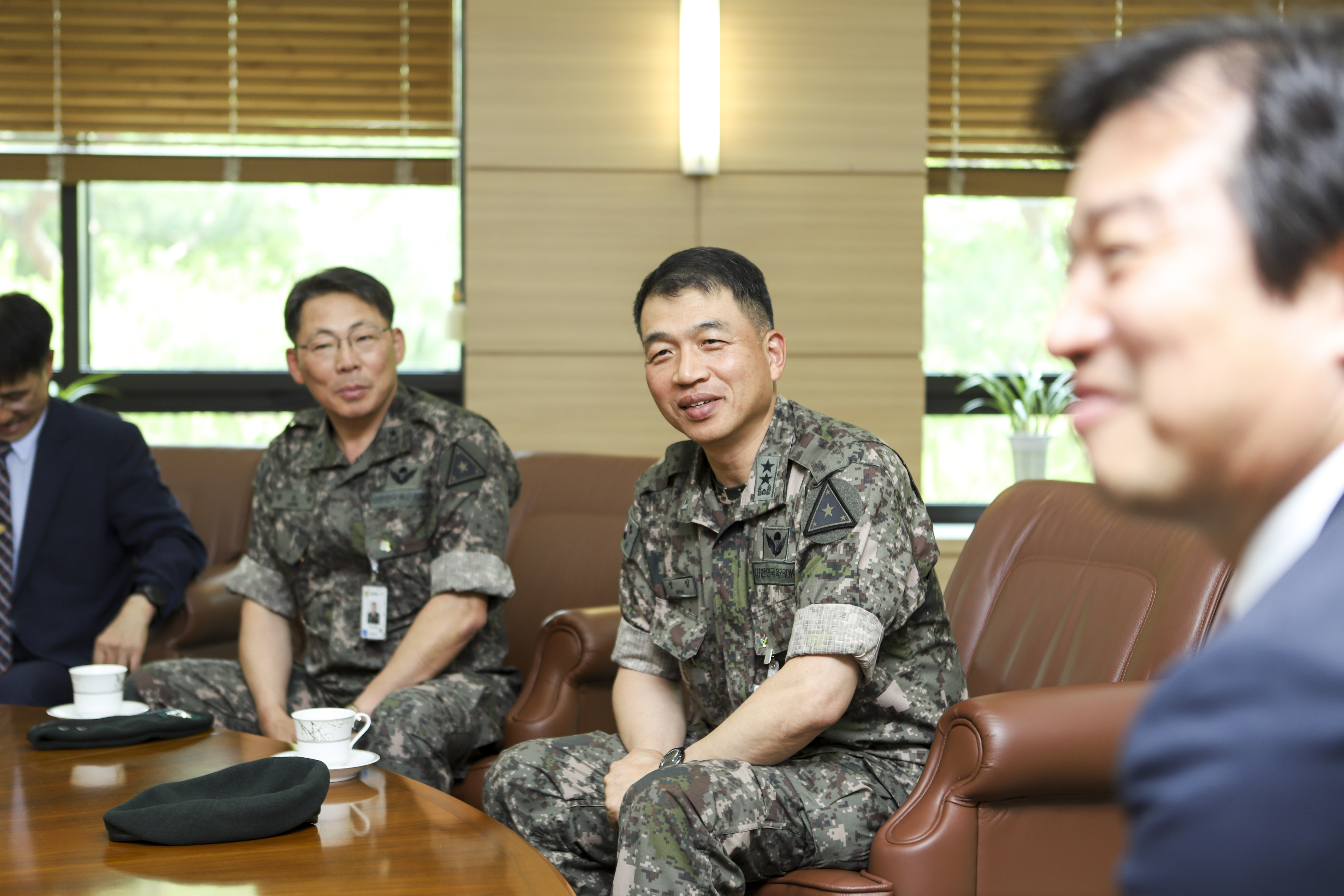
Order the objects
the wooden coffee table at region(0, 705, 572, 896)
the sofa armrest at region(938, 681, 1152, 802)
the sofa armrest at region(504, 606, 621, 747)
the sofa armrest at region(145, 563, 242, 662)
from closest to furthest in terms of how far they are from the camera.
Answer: the wooden coffee table at region(0, 705, 572, 896) < the sofa armrest at region(938, 681, 1152, 802) < the sofa armrest at region(504, 606, 621, 747) < the sofa armrest at region(145, 563, 242, 662)

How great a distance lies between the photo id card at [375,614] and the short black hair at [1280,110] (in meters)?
1.98

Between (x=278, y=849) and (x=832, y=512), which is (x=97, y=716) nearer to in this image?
(x=278, y=849)

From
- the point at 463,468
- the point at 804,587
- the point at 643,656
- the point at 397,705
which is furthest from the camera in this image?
the point at 463,468

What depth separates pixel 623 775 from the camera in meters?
1.64

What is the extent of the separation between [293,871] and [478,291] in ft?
8.00

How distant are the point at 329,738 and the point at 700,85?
2.43 meters

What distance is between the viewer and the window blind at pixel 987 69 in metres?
3.78

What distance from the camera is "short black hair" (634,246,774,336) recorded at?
1.73 metres

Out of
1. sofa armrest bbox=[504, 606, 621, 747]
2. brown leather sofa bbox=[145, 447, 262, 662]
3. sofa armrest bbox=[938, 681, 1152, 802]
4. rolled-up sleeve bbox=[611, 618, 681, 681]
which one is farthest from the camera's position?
brown leather sofa bbox=[145, 447, 262, 662]

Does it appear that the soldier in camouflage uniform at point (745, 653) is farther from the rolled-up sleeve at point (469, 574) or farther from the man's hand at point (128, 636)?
the man's hand at point (128, 636)

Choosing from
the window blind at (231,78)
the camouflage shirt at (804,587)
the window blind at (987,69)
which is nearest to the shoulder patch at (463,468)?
the camouflage shirt at (804,587)

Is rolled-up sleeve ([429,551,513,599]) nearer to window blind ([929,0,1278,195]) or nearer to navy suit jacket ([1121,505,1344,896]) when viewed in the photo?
navy suit jacket ([1121,505,1344,896])

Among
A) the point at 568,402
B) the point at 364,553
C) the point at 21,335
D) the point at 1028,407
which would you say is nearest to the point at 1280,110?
the point at 364,553

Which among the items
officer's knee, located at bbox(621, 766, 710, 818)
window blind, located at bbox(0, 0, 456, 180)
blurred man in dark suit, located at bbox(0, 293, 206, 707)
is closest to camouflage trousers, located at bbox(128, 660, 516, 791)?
blurred man in dark suit, located at bbox(0, 293, 206, 707)
